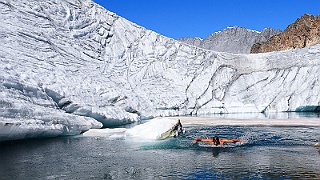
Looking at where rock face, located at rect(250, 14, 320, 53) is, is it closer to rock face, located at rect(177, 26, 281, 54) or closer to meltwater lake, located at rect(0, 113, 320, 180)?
rock face, located at rect(177, 26, 281, 54)

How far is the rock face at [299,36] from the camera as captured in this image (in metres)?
88.9

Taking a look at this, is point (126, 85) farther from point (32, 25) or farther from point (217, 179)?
point (217, 179)

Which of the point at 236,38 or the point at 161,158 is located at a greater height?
the point at 236,38

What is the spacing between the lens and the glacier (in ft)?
63.2

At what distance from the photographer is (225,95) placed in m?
37.2

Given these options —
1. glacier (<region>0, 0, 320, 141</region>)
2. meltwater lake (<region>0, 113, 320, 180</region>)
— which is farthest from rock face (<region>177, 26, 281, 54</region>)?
meltwater lake (<region>0, 113, 320, 180</region>)

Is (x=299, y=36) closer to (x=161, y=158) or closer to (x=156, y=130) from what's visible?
(x=156, y=130)

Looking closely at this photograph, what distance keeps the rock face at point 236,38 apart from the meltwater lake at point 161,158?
440 feet

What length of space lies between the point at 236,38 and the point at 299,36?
62.1m

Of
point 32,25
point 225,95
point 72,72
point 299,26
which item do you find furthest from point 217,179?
point 299,26

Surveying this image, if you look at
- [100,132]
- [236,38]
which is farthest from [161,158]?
[236,38]

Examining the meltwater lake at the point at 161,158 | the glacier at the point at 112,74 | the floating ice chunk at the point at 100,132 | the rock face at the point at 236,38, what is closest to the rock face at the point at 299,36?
the rock face at the point at 236,38

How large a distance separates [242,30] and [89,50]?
129m

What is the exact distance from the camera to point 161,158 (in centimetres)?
1264
